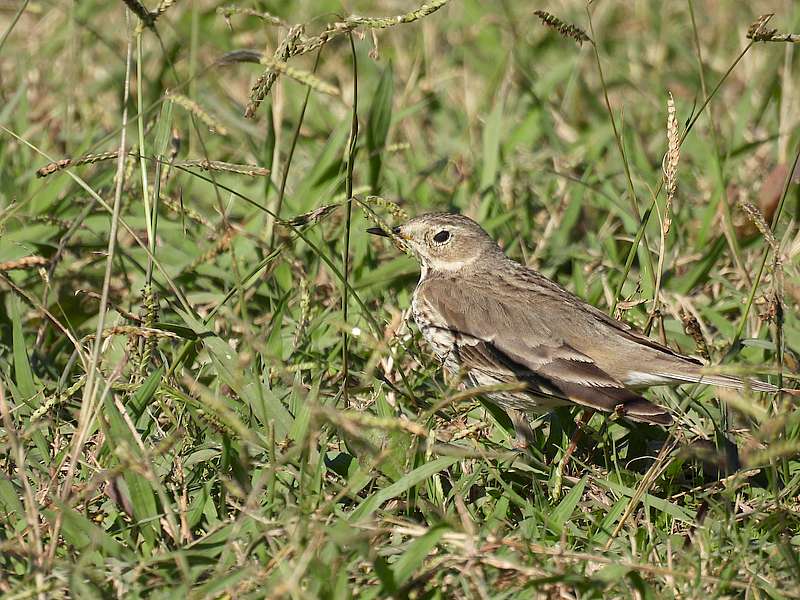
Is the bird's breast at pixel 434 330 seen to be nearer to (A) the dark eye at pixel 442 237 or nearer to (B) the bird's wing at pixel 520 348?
(B) the bird's wing at pixel 520 348

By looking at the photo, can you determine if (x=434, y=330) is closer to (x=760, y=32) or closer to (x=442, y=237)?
(x=442, y=237)

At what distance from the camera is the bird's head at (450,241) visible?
19.4 feet

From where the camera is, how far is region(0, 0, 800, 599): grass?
3797 mm

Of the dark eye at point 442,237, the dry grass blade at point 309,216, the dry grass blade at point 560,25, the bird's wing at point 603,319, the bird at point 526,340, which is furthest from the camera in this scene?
the dark eye at point 442,237

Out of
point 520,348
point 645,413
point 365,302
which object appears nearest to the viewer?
point 645,413

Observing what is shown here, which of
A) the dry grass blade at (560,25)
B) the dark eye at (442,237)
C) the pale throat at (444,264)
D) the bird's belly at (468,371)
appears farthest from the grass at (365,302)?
the dark eye at (442,237)

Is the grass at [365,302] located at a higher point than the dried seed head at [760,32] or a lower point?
lower

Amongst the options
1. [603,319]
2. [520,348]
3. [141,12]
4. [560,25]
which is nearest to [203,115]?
[141,12]

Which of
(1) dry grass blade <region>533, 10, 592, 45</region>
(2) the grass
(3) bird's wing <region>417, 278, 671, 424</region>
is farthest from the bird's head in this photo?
(1) dry grass blade <region>533, 10, 592, 45</region>

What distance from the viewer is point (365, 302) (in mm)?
6156

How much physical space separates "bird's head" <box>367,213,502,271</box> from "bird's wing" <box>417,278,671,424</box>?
23 centimetres

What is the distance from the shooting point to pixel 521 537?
409 centimetres

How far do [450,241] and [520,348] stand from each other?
3.28ft

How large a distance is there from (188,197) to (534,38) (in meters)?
3.69
